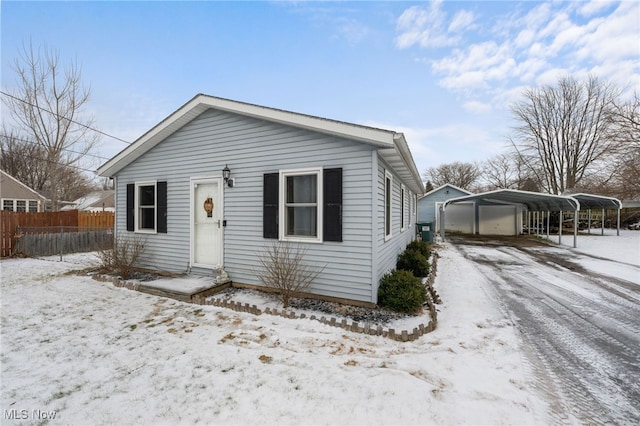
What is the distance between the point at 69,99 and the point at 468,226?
84.4 ft

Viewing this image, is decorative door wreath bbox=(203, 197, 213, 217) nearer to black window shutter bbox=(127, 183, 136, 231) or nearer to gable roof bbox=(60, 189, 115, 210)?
black window shutter bbox=(127, 183, 136, 231)

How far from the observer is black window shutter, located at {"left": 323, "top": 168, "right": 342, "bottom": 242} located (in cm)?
450

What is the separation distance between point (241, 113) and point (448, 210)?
18.5 meters

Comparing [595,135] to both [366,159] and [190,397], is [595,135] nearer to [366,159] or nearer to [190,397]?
[366,159]

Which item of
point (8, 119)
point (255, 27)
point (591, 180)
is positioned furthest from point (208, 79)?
point (591, 180)

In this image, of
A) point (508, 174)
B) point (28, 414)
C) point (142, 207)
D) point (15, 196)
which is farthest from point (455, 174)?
point (15, 196)

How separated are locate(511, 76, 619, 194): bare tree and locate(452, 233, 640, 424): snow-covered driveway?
1961cm

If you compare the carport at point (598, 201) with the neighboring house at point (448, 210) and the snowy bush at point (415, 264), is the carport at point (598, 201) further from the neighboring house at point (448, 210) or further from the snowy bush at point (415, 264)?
the snowy bush at point (415, 264)

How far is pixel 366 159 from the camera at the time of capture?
4332 millimetres

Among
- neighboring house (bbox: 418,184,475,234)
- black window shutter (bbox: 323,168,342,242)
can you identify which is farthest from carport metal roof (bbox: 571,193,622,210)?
black window shutter (bbox: 323,168,342,242)

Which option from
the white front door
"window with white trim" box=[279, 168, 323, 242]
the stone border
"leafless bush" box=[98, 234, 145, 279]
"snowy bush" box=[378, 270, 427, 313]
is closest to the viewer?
the stone border

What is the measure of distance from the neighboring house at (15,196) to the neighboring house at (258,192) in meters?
18.0

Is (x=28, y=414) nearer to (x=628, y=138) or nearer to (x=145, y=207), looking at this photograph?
A: (x=145, y=207)

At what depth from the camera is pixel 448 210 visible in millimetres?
19984
